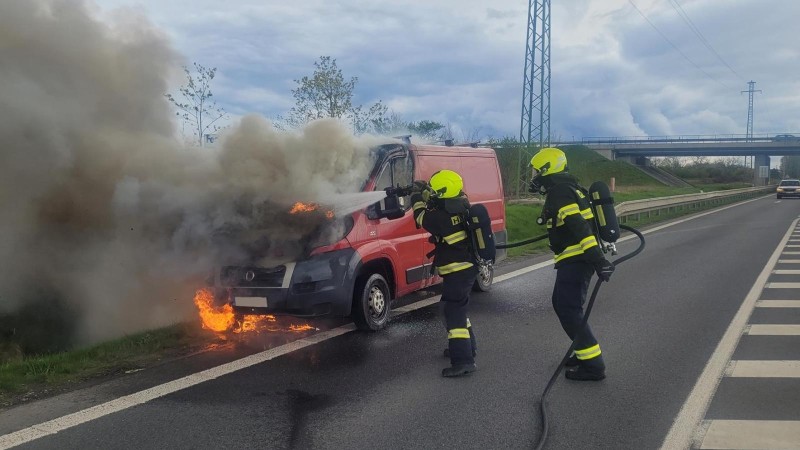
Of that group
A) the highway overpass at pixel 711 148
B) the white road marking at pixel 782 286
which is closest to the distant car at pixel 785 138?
the highway overpass at pixel 711 148

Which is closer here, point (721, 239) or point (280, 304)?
point (280, 304)

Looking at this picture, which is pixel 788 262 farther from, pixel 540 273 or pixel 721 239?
pixel 540 273

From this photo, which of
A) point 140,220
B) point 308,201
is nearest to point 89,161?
point 140,220

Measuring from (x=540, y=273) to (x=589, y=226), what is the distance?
5.85 meters

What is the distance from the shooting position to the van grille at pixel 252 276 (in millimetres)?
5918

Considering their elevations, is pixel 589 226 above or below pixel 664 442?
above

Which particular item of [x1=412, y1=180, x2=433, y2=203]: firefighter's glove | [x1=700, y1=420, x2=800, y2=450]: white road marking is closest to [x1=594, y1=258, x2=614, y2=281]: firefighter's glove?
[x1=700, y1=420, x2=800, y2=450]: white road marking

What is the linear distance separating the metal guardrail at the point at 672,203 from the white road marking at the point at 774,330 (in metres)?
6.97

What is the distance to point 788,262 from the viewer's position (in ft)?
38.4

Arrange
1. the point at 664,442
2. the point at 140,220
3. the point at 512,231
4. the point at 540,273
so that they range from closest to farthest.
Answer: the point at 664,442, the point at 140,220, the point at 540,273, the point at 512,231

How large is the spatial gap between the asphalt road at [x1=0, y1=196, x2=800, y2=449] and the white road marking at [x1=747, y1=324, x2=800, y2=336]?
315mm

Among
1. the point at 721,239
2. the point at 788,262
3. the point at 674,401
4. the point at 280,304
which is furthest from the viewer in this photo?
the point at 721,239

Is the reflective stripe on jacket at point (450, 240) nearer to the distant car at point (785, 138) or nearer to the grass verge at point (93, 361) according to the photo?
the grass verge at point (93, 361)

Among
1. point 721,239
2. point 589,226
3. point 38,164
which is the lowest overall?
point 721,239
